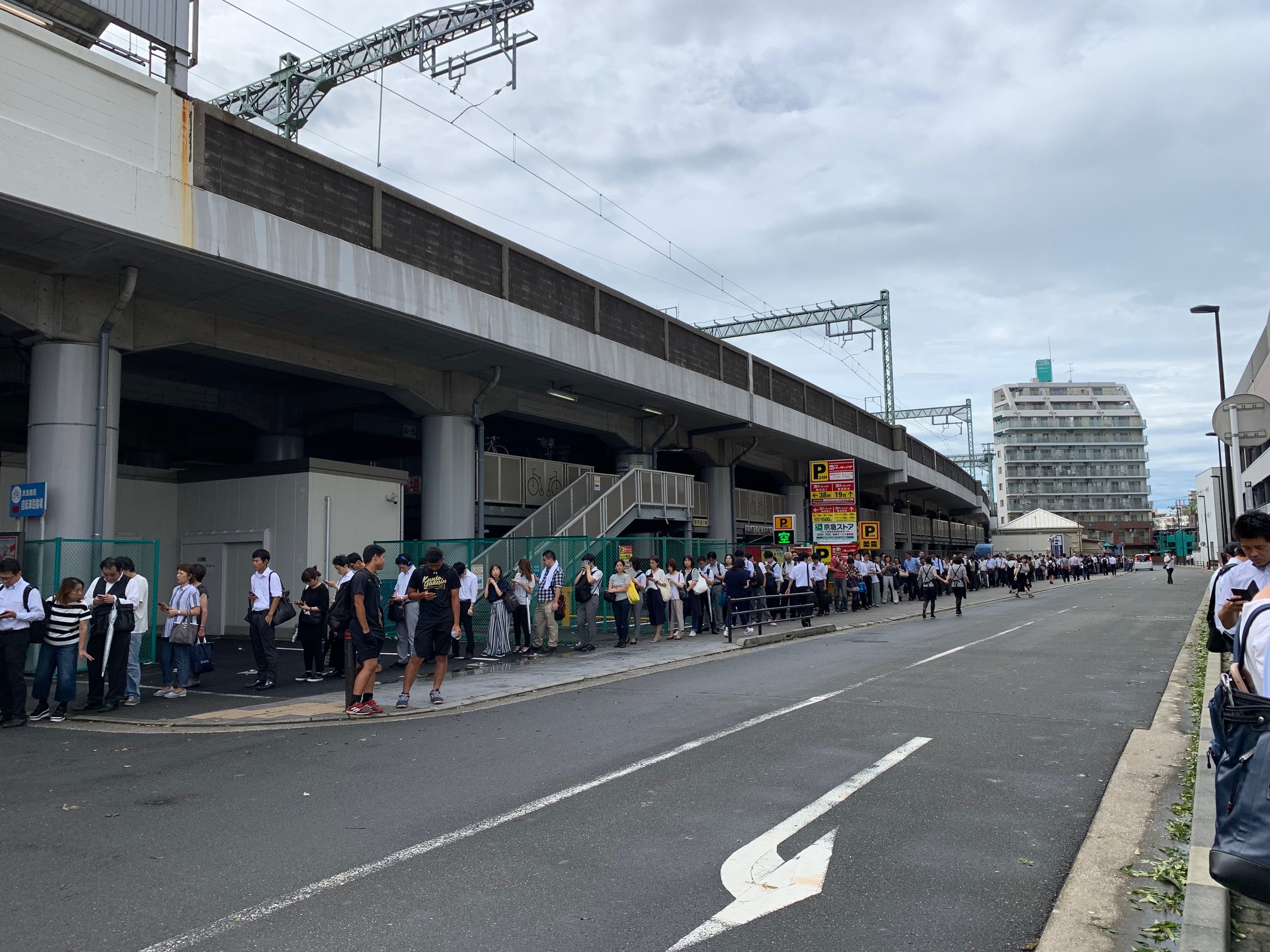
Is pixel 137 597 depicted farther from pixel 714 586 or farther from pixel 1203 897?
pixel 714 586

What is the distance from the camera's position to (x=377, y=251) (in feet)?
52.7

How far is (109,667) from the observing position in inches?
420

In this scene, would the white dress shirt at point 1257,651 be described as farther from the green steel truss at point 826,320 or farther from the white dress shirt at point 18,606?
the green steel truss at point 826,320

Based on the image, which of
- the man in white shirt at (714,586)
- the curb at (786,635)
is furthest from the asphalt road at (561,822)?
the man in white shirt at (714,586)

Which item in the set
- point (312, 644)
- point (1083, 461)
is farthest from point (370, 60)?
point (1083, 461)

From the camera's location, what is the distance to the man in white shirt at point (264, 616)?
1190 centimetres

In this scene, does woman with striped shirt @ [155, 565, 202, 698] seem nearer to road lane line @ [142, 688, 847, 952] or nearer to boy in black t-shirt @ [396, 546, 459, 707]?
boy in black t-shirt @ [396, 546, 459, 707]

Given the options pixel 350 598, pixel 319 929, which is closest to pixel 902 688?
pixel 350 598

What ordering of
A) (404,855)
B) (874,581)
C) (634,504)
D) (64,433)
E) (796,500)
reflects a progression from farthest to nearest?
(796,500) < (874,581) < (634,504) < (64,433) < (404,855)

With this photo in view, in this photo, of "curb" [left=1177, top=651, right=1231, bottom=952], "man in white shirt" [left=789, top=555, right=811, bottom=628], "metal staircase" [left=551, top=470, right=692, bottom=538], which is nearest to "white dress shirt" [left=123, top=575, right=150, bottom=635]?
"curb" [left=1177, top=651, right=1231, bottom=952]

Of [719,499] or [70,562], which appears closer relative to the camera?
[70,562]

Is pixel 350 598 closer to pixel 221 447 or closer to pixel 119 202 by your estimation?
pixel 119 202

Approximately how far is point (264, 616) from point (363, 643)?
9.41ft

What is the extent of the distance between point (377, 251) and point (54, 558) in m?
7.04
